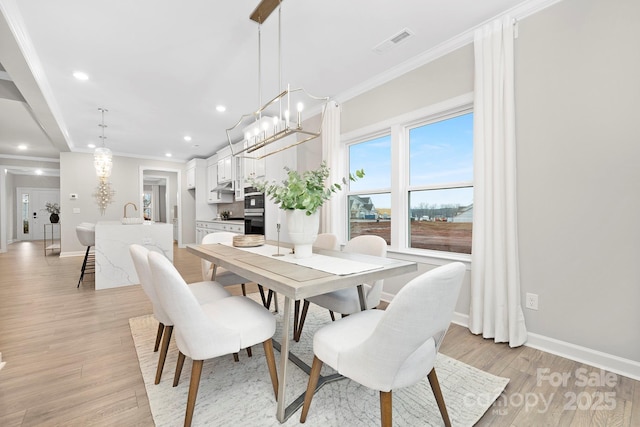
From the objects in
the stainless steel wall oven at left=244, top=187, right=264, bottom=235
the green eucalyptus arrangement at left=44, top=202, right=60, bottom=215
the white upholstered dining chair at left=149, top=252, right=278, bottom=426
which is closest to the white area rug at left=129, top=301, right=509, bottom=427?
the white upholstered dining chair at left=149, top=252, right=278, bottom=426

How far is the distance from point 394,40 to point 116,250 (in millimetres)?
4351

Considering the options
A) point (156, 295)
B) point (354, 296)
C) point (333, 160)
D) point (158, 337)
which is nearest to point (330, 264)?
point (354, 296)

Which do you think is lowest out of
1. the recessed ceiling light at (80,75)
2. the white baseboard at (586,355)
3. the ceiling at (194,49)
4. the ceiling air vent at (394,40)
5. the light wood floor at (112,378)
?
the light wood floor at (112,378)

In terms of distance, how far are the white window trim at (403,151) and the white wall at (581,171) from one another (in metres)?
0.61

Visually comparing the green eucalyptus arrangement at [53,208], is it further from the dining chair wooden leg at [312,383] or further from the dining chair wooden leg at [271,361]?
the dining chair wooden leg at [312,383]

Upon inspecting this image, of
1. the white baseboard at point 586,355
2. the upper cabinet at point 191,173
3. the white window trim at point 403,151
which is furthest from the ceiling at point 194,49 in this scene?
the upper cabinet at point 191,173

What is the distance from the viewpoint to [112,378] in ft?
5.86

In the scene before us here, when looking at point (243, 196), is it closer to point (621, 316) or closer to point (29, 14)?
point (29, 14)

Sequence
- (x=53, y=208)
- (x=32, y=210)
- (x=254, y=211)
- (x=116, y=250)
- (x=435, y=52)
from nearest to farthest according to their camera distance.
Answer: (x=435, y=52) < (x=116, y=250) < (x=254, y=211) < (x=53, y=208) < (x=32, y=210)

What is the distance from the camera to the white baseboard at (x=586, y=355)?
5.76 ft

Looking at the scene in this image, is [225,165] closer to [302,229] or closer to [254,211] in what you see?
[254,211]

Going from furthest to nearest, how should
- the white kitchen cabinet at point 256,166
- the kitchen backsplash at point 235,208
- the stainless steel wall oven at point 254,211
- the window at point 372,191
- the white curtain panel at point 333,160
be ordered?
the kitchen backsplash at point 235,208 < the stainless steel wall oven at point 254,211 < the white kitchen cabinet at point 256,166 < the white curtain panel at point 333,160 < the window at point 372,191

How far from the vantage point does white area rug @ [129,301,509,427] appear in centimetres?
141

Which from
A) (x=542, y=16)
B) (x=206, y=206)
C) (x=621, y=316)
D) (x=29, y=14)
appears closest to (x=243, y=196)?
(x=206, y=206)
